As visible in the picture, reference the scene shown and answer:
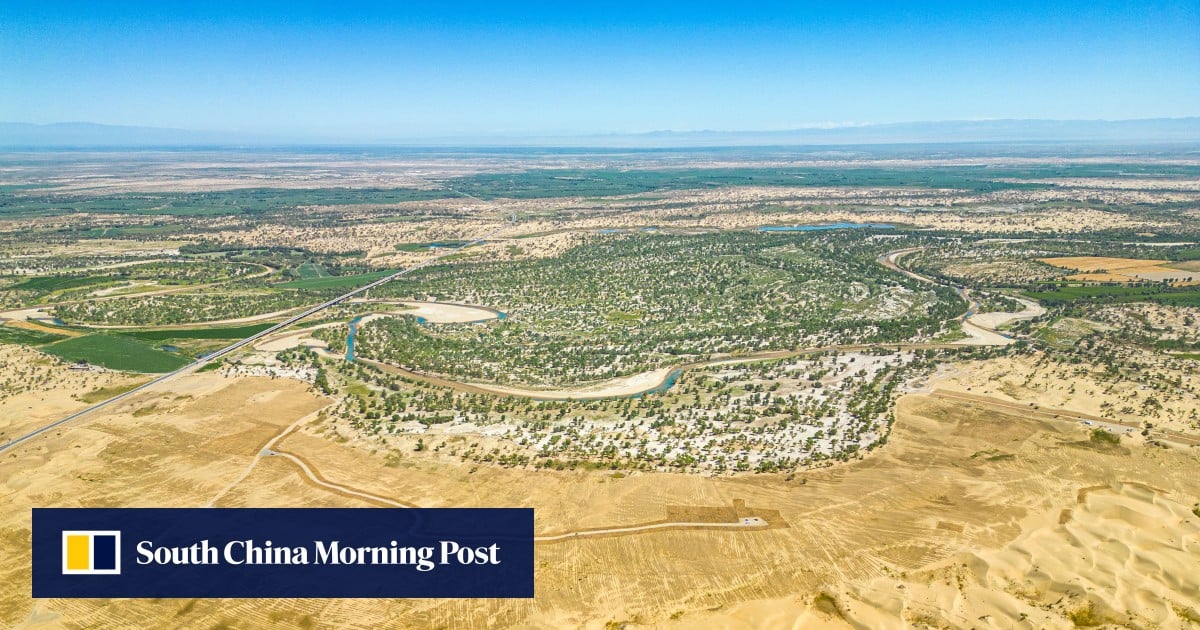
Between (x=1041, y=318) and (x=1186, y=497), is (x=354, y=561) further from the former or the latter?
(x=1041, y=318)

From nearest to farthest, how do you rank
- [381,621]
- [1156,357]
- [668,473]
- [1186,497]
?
[381,621], [1186,497], [668,473], [1156,357]

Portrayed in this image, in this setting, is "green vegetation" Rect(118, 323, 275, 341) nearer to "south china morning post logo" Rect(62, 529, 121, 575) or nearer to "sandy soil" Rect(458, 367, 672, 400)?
"sandy soil" Rect(458, 367, 672, 400)

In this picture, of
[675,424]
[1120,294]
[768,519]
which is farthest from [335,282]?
[1120,294]

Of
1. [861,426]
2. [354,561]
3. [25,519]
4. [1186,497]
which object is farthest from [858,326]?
[25,519]

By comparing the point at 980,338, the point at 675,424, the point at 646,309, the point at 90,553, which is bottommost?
the point at 90,553

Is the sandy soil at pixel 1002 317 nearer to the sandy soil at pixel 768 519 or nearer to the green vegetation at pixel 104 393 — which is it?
the sandy soil at pixel 768 519

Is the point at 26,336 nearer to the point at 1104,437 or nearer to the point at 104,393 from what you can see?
the point at 104,393

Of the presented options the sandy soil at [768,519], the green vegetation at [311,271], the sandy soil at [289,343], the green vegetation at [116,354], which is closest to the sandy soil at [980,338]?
the sandy soil at [768,519]
